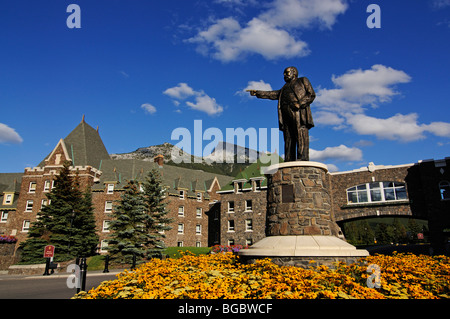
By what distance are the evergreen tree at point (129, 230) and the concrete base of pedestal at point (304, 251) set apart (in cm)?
1836

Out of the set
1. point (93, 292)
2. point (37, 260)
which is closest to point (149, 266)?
point (93, 292)

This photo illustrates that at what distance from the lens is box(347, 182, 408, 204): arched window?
28.7m

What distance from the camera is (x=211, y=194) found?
48.8 m

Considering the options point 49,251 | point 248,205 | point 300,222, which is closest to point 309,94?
point 300,222

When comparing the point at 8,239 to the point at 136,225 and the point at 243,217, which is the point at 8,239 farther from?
the point at 243,217

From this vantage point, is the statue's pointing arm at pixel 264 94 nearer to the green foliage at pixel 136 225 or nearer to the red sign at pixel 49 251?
the red sign at pixel 49 251

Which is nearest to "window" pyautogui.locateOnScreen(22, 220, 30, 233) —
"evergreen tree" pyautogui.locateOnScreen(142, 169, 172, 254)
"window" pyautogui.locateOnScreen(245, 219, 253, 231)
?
"evergreen tree" pyautogui.locateOnScreen(142, 169, 172, 254)

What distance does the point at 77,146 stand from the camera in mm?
42500

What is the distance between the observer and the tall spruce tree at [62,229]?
26859mm

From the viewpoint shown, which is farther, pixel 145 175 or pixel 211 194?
pixel 211 194

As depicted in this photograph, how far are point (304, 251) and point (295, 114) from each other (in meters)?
5.33
